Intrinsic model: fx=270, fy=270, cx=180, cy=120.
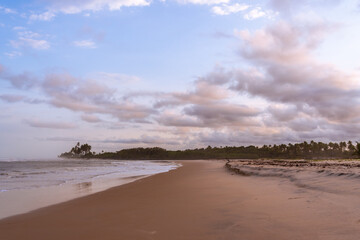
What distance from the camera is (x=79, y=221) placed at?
7.26 meters

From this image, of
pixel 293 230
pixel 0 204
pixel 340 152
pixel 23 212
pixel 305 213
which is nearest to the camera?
pixel 293 230

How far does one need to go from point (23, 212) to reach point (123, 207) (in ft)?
10.7

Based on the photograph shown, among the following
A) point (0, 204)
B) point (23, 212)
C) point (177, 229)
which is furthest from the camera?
point (0, 204)

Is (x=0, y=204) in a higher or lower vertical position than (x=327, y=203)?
lower

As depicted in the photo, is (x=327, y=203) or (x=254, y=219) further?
(x=327, y=203)

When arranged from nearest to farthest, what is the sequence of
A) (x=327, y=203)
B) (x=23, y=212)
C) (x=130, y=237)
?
(x=130, y=237), (x=327, y=203), (x=23, y=212)

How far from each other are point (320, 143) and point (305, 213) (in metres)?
157

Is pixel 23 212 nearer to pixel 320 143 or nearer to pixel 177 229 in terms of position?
pixel 177 229

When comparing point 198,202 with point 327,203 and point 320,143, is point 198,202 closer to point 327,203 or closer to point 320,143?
point 327,203

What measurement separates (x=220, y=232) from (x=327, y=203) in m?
3.43

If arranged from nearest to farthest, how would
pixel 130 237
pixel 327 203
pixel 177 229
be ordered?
1. pixel 130 237
2. pixel 177 229
3. pixel 327 203

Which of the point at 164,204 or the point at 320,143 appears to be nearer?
the point at 164,204

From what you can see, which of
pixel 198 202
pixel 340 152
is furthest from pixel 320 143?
pixel 198 202

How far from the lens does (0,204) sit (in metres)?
10.5
